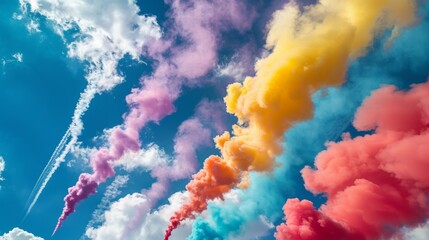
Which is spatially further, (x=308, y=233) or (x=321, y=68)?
(x=308, y=233)

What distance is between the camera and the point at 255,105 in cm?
3753

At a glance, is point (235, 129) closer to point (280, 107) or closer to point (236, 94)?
point (236, 94)

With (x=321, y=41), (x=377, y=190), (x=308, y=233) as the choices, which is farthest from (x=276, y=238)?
(x=321, y=41)

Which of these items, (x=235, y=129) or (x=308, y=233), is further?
(x=235, y=129)

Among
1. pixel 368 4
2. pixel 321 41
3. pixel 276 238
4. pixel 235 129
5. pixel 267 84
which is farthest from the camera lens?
pixel 235 129

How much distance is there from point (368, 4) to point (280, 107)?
1349cm

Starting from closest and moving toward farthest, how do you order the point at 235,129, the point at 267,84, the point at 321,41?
the point at 321,41, the point at 267,84, the point at 235,129

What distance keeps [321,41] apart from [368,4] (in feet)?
17.2

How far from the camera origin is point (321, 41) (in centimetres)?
3212

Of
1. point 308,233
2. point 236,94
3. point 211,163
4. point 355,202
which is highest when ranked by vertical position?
point 236,94

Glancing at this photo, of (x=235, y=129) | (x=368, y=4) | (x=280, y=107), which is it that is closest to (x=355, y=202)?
(x=280, y=107)

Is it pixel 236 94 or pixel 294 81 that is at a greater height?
pixel 236 94

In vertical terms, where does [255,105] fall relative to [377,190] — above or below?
above

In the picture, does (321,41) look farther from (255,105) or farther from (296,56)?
(255,105)
